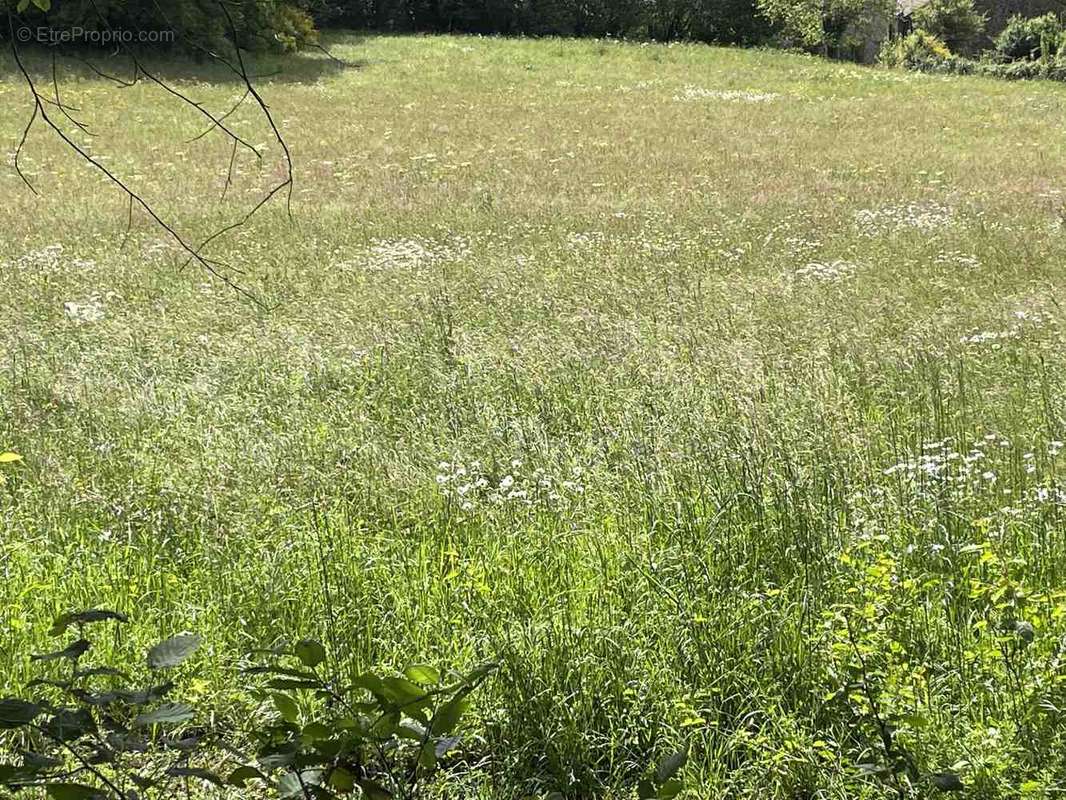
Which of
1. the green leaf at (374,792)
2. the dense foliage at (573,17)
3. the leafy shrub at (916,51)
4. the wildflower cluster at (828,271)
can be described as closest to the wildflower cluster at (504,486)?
the green leaf at (374,792)

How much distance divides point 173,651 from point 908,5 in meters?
67.4

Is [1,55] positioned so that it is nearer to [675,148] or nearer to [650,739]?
[675,148]

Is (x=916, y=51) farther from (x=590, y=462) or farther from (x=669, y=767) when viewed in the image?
(x=669, y=767)

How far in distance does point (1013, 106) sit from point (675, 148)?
467 inches

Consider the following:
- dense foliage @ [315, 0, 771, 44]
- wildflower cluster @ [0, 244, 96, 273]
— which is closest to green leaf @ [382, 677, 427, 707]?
wildflower cluster @ [0, 244, 96, 273]

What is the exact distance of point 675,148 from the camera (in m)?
19.1

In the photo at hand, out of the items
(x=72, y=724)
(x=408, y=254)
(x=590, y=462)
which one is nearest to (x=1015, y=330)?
(x=590, y=462)

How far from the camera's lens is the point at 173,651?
1.93 metres

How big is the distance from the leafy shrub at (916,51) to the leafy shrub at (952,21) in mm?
684

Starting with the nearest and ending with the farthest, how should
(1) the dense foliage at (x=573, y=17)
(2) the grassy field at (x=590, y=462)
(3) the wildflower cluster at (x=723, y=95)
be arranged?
1. (2) the grassy field at (x=590, y=462)
2. (3) the wildflower cluster at (x=723, y=95)
3. (1) the dense foliage at (x=573, y=17)

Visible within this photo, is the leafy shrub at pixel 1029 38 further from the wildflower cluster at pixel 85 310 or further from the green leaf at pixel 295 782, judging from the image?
the green leaf at pixel 295 782

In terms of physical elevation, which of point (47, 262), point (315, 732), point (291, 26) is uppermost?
point (291, 26)

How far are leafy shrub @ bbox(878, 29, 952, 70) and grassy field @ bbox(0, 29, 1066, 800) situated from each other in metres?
35.0

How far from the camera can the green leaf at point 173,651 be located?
190 centimetres
